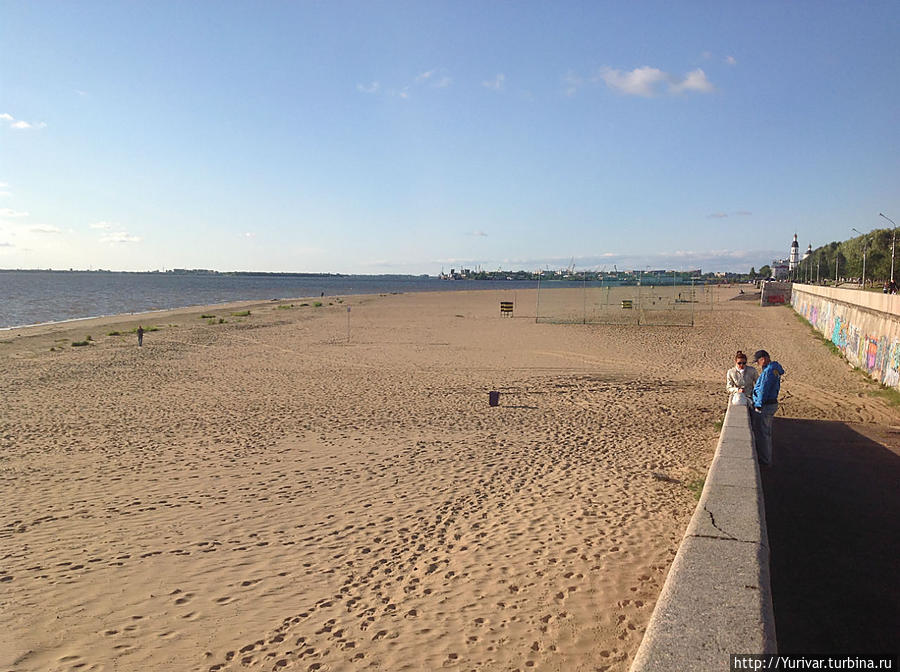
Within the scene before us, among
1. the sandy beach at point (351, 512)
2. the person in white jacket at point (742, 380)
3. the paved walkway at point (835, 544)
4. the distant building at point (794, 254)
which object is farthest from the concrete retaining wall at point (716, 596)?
the distant building at point (794, 254)

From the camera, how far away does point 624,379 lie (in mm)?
16875

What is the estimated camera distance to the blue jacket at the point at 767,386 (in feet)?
26.3

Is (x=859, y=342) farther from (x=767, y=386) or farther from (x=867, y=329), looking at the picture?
(x=767, y=386)

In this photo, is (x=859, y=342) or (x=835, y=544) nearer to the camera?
(x=835, y=544)

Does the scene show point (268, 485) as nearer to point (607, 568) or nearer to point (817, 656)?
point (607, 568)

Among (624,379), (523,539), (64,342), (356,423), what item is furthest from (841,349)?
(64,342)

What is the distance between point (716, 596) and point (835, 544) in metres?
3.14

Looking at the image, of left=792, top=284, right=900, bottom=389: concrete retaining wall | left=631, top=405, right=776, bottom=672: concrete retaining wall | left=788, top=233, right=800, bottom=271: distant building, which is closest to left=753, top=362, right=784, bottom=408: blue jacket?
left=631, top=405, right=776, bottom=672: concrete retaining wall

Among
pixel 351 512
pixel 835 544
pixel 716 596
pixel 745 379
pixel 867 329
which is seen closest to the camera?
pixel 716 596

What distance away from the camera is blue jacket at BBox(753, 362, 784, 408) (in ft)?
26.3

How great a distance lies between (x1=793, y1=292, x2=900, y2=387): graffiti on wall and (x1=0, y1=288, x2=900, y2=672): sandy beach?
665 millimetres

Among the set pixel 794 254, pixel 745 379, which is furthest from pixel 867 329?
pixel 794 254

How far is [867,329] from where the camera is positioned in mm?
17531

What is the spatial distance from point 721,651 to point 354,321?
36.9 m
